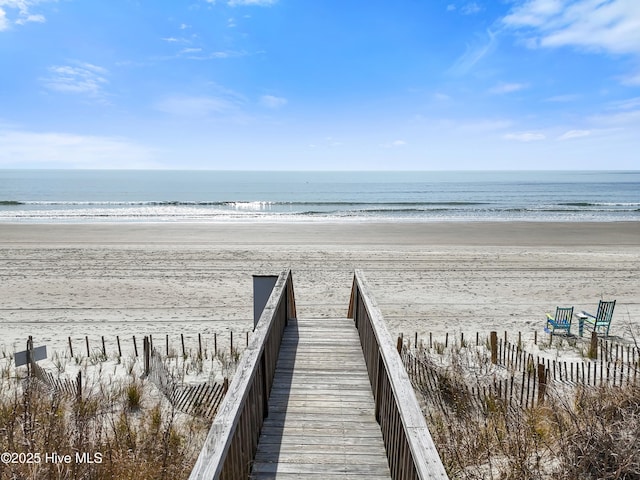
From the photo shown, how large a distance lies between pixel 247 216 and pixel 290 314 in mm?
34969

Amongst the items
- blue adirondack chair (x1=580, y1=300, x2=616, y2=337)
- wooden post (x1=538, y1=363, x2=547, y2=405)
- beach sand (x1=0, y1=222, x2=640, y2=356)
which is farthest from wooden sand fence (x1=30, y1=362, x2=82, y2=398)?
blue adirondack chair (x1=580, y1=300, x2=616, y2=337)

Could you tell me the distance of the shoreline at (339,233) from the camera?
1003 inches

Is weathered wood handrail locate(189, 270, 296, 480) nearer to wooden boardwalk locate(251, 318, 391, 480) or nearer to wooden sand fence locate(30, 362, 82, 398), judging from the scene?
wooden boardwalk locate(251, 318, 391, 480)

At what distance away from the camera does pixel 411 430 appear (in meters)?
2.71

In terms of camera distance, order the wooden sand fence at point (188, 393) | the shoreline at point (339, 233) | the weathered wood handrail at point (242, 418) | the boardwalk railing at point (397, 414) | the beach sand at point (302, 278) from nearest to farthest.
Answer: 1. the weathered wood handrail at point (242, 418)
2. the boardwalk railing at point (397, 414)
3. the wooden sand fence at point (188, 393)
4. the beach sand at point (302, 278)
5. the shoreline at point (339, 233)

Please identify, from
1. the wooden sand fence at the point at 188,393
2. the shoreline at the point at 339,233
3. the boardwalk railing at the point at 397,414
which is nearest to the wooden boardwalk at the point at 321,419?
the boardwalk railing at the point at 397,414

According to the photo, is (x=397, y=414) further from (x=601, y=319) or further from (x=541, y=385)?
(x=601, y=319)

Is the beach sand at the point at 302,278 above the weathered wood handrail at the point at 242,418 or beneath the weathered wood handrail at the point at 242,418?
beneath

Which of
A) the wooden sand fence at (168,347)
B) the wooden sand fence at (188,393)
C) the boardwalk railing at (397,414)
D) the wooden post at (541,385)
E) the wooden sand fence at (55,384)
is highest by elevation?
the boardwalk railing at (397,414)

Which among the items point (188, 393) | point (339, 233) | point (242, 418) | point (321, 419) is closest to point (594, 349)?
point (321, 419)

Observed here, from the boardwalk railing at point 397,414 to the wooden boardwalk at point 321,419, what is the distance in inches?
7.9

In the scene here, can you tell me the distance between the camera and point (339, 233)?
29516 millimetres

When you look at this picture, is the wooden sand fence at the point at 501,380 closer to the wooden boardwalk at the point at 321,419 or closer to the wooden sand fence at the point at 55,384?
the wooden boardwalk at the point at 321,419

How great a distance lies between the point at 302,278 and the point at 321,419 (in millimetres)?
12442
